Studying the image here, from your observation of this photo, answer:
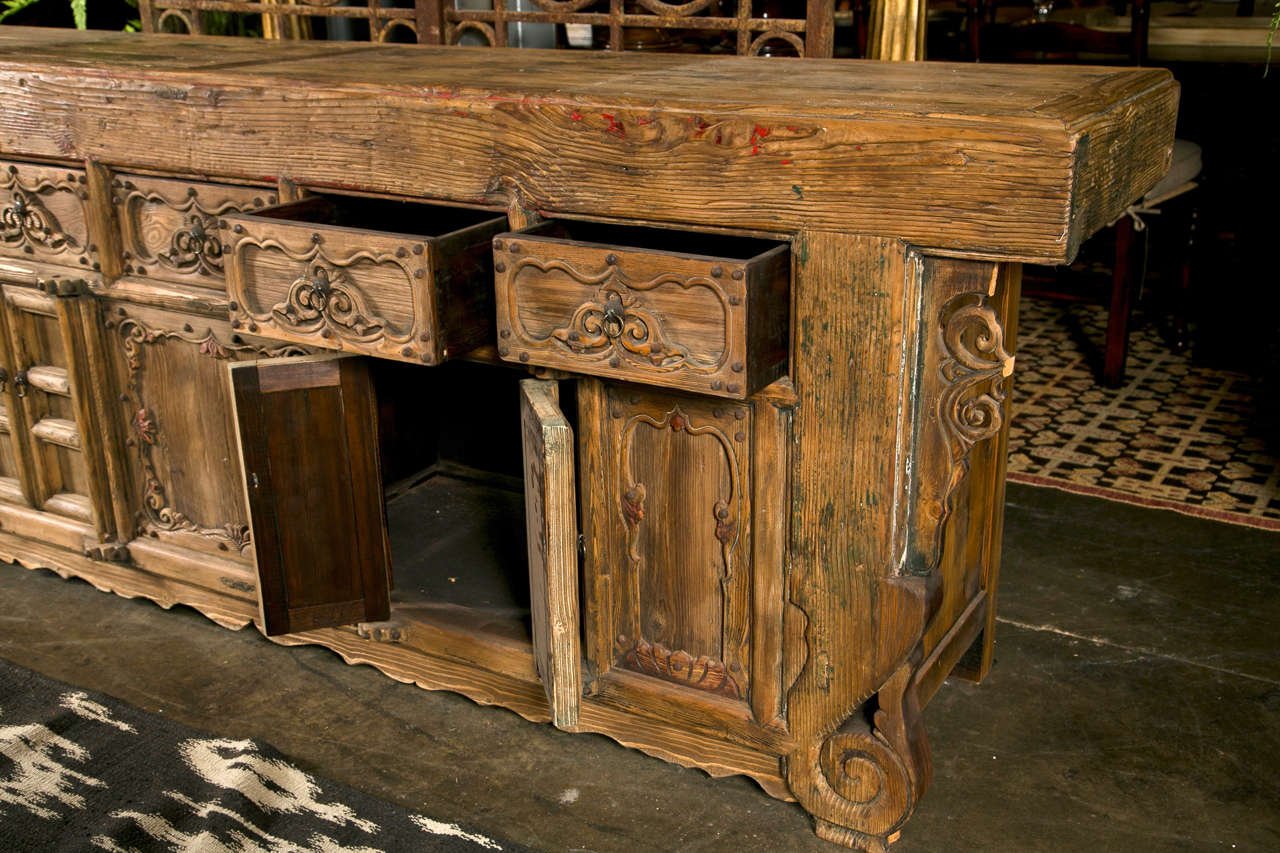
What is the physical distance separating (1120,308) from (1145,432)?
0.52 meters

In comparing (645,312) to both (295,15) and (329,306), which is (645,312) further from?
(295,15)

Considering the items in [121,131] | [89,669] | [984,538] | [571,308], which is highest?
[121,131]

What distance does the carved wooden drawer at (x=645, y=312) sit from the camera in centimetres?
172

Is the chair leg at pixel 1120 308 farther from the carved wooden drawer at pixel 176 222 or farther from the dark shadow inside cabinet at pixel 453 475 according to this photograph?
the carved wooden drawer at pixel 176 222

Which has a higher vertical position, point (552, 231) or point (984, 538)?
point (552, 231)

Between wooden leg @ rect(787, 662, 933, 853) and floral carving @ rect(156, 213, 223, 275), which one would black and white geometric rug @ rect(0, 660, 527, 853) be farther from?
floral carving @ rect(156, 213, 223, 275)

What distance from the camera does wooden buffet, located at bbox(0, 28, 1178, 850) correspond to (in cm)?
177

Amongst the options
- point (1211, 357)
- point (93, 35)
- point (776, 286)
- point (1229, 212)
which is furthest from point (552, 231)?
point (1229, 212)

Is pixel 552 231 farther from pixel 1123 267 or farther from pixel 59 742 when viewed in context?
pixel 1123 267

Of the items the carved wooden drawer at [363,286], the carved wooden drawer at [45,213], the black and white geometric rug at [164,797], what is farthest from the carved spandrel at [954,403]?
the carved wooden drawer at [45,213]

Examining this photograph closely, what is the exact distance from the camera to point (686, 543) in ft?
6.75

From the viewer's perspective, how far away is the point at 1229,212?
17.7 feet

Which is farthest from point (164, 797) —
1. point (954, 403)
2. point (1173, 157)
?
point (1173, 157)

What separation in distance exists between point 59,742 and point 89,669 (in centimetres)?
29
